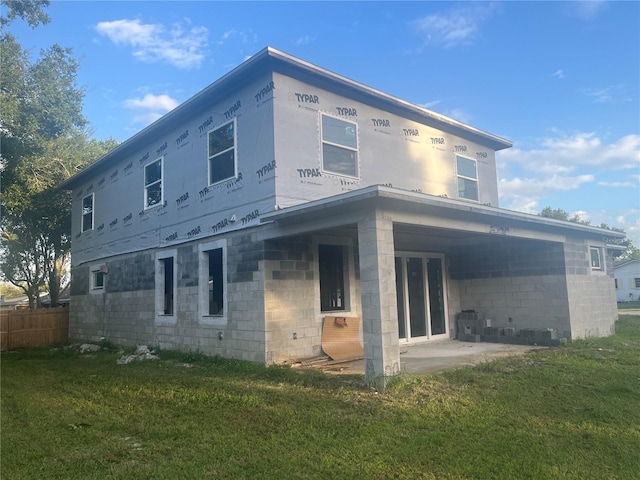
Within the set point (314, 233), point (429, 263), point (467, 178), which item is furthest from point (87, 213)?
point (467, 178)

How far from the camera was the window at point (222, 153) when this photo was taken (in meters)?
9.72

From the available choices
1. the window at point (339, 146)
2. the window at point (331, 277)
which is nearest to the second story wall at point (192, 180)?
the window at point (339, 146)

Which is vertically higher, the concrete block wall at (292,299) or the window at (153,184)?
the window at (153,184)

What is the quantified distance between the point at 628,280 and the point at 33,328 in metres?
46.2

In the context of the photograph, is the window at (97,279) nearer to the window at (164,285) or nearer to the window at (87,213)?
the window at (87,213)

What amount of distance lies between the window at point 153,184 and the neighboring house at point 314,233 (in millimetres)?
55

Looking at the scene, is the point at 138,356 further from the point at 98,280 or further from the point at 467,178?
the point at 467,178

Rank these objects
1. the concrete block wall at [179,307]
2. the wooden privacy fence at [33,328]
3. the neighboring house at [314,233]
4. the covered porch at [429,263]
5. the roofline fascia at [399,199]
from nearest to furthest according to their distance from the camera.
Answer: the roofline fascia at [399,199] < the covered porch at [429,263] < the neighboring house at [314,233] < the concrete block wall at [179,307] < the wooden privacy fence at [33,328]

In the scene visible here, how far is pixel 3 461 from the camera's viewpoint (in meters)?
4.21

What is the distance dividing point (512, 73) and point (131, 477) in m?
12.8

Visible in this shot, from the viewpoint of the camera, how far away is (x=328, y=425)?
16.4 feet

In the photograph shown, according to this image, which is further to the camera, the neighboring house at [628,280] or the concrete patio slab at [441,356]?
the neighboring house at [628,280]

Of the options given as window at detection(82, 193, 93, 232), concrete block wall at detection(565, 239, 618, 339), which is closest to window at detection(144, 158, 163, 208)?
window at detection(82, 193, 93, 232)

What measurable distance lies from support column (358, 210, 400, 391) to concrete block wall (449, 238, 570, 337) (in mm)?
5616
